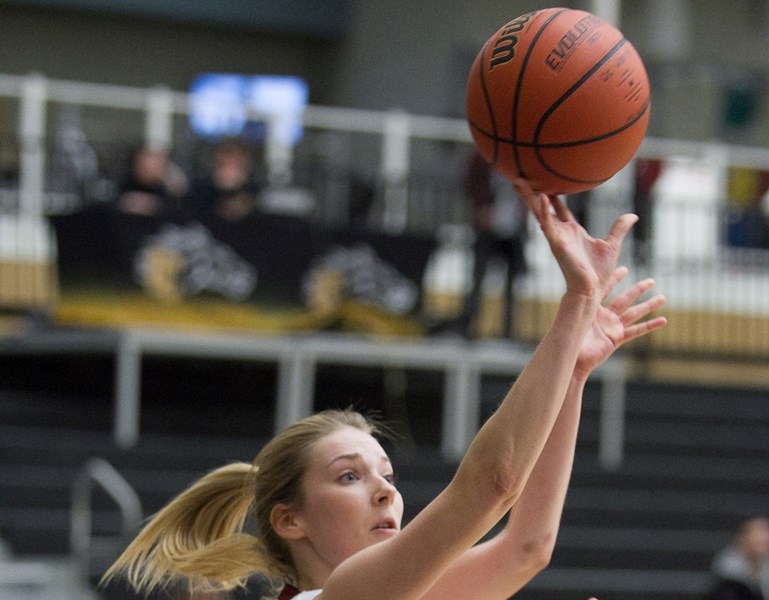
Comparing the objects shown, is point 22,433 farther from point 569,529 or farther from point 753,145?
point 753,145

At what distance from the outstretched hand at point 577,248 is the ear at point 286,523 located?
656 millimetres

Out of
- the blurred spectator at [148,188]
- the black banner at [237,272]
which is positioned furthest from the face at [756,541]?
the blurred spectator at [148,188]

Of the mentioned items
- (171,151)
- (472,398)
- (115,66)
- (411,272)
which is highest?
(115,66)

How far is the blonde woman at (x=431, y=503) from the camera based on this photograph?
2.15m

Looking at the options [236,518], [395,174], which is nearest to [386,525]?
[236,518]

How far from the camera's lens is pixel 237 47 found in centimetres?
1822

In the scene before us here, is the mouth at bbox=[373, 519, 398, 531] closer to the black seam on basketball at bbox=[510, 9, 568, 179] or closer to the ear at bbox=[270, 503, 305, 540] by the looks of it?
the ear at bbox=[270, 503, 305, 540]

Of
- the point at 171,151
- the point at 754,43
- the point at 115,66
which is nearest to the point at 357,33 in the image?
the point at 115,66

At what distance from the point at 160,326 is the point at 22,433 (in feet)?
3.38

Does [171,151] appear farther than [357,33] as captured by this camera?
No

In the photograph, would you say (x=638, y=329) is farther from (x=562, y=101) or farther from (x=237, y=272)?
(x=237, y=272)

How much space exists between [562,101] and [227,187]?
25.0ft

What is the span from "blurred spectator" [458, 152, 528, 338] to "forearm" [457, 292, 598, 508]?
8.10 meters

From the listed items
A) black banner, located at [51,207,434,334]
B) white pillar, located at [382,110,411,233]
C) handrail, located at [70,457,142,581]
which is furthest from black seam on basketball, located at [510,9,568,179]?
white pillar, located at [382,110,411,233]
